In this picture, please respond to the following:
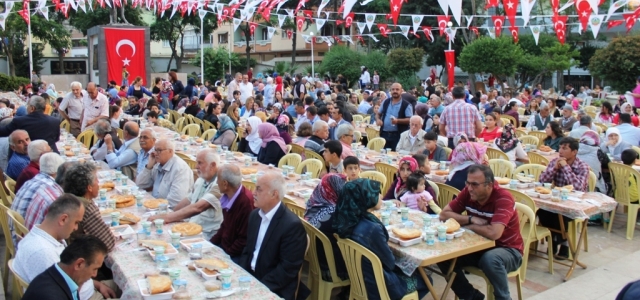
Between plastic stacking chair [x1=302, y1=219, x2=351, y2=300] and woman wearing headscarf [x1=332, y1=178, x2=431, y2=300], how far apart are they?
0.26 metres

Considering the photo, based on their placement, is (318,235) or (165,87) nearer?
(318,235)

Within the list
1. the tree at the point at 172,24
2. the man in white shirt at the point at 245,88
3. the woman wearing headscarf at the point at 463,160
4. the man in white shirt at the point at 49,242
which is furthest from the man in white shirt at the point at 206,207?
the tree at the point at 172,24

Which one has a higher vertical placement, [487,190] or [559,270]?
[487,190]

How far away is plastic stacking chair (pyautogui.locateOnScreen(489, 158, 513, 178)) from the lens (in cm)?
723

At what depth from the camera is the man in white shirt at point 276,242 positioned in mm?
4062

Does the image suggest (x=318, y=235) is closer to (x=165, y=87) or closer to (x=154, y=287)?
(x=154, y=287)

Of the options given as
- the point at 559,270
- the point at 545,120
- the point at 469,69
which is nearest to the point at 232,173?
the point at 559,270

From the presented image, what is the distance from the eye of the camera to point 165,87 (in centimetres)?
1620

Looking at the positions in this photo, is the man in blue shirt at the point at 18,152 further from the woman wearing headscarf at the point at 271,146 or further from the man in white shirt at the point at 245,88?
the man in white shirt at the point at 245,88

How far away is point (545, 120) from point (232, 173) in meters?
8.72

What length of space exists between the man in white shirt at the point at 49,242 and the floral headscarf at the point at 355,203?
166 cm

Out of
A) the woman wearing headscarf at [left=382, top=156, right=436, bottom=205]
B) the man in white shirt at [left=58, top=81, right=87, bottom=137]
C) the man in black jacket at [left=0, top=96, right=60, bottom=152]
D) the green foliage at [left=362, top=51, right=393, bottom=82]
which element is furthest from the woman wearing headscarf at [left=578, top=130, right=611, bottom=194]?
the green foliage at [left=362, top=51, right=393, bottom=82]

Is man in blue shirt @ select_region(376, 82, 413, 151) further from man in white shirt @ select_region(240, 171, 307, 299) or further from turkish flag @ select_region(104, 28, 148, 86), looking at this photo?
turkish flag @ select_region(104, 28, 148, 86)

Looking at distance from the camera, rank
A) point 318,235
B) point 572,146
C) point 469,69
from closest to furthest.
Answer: point 318,235, point 572,146, point 469,69
